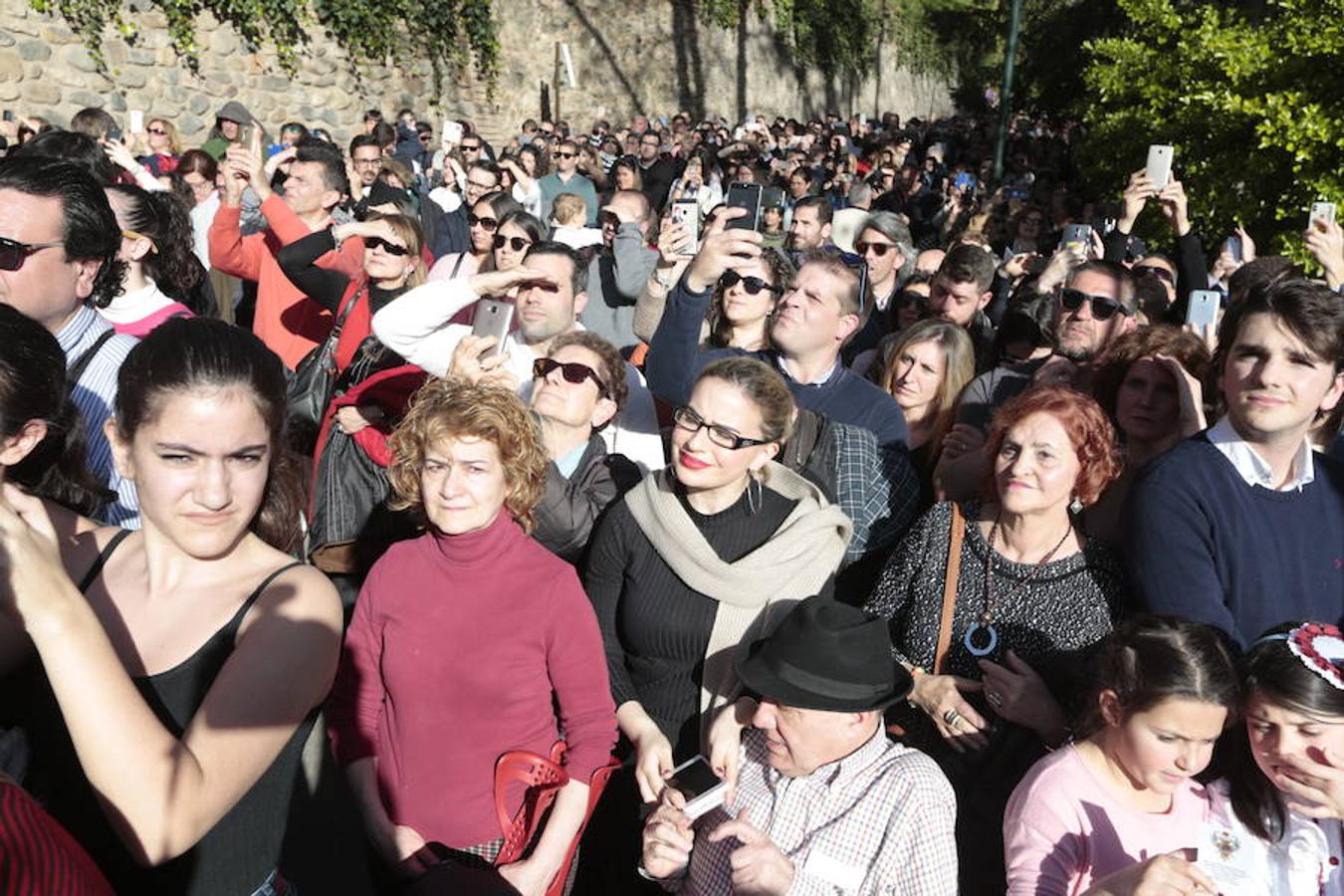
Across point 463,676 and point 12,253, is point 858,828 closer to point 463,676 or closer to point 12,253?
point 463,676

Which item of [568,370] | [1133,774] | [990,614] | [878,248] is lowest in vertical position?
[1133,774]

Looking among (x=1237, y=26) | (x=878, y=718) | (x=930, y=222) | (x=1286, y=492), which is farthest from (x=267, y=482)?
(x=930, y=222)

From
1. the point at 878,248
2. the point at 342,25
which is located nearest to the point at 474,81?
the point at 342,25

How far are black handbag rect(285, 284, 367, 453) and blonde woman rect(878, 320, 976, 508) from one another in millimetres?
2229

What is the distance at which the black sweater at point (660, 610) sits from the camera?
279cm

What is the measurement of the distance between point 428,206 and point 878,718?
6.52 meters

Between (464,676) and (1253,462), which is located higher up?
(1253,462)

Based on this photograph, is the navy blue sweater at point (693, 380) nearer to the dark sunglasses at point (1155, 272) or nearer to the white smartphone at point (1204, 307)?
the white smartphone at point (1204, 307)

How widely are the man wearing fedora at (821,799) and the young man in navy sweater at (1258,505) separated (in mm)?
829

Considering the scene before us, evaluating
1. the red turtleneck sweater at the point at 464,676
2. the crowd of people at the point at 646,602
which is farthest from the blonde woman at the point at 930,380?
the red turtleneck sweater at the point at 464,676

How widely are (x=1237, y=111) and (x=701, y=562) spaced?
18.6 ft

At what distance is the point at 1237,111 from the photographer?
636cm

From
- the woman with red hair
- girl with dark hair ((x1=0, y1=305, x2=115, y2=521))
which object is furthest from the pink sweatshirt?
girl with dark hair ((x1=0, y1=305, x2=115, y2=521))

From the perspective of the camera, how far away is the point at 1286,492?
2684 millimetres
